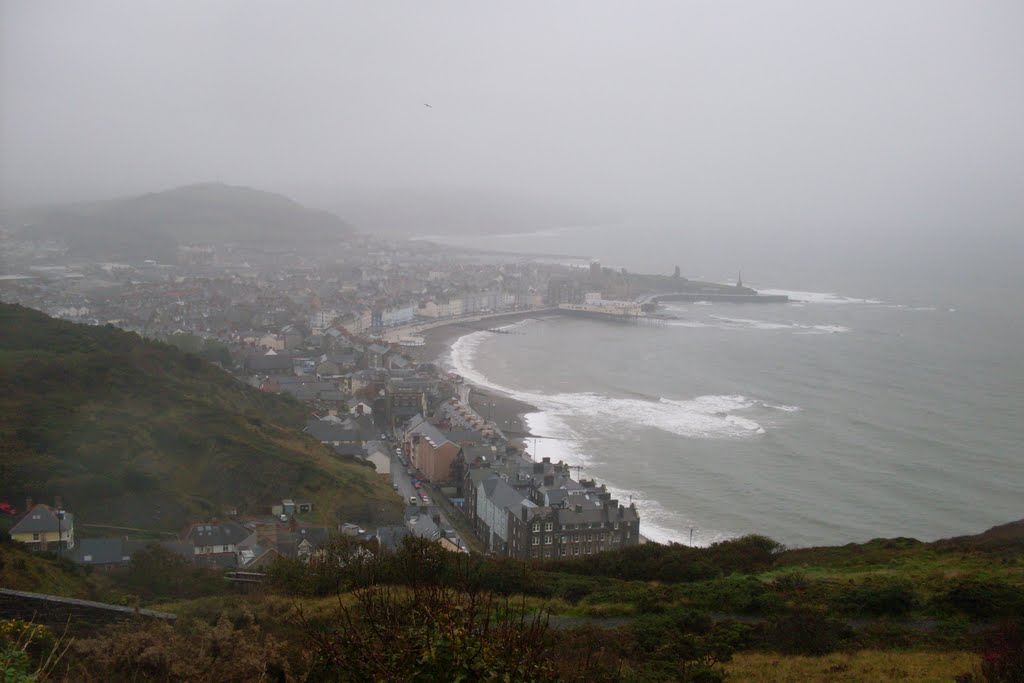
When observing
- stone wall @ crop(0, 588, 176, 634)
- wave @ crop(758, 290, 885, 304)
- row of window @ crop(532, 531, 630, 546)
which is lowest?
row of window @ crop(532, 531, 630, 546)

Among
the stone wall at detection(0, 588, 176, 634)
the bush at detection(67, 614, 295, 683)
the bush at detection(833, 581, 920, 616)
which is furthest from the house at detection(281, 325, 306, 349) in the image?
the bush at detection(67, 614, 295, 683)

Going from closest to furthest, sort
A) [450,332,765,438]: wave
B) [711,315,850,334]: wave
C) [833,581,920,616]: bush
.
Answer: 1. [833,581,920,616]: bush
2. [450,332,765,438]: wave
3. [711,315,850,334]: wave

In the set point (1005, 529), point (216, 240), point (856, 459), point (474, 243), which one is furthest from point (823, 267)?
point (1005, 529)

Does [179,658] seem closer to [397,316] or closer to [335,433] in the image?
[335,433]

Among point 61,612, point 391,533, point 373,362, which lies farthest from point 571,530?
point 373,362

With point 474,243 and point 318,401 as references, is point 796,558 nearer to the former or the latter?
point 318,401

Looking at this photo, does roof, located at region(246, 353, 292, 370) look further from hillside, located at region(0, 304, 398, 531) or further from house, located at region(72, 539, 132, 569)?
house, located at region(72, 539, 132, 569)

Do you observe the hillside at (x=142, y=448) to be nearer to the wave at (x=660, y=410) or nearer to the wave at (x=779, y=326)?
the wave at (x=660, y=410)
